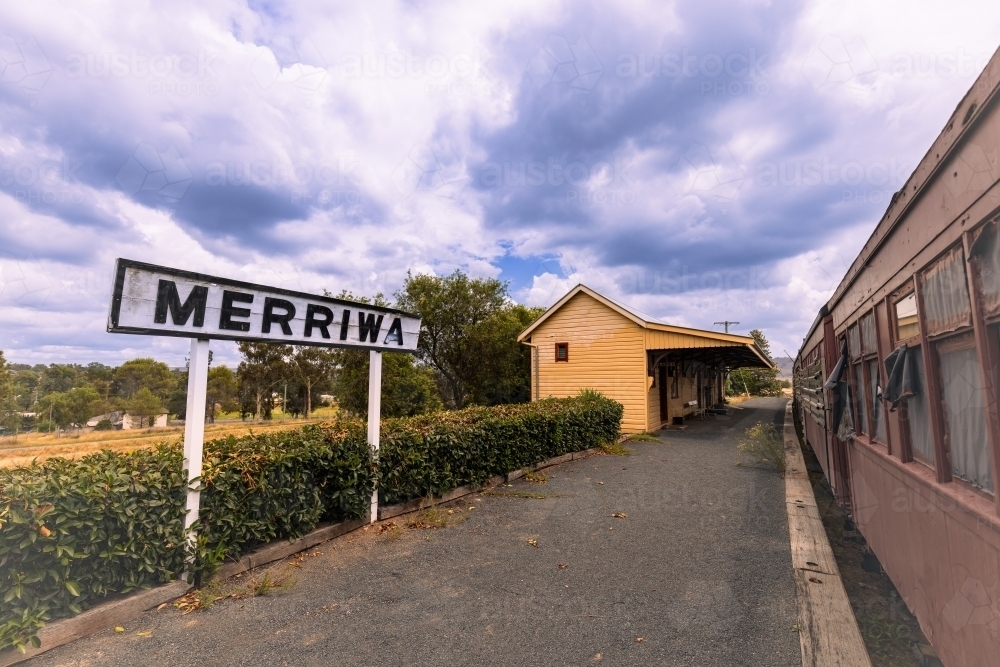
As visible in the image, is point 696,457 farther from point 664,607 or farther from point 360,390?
point 360,390

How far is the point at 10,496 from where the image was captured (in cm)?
316

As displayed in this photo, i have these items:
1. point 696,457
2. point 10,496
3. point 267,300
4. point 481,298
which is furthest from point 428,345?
point 10,496

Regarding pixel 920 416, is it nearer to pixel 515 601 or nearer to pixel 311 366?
pixel 515 601

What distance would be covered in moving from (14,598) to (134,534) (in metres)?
0.71

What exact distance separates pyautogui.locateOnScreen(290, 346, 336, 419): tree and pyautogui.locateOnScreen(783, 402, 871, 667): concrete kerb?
40502 millimetres

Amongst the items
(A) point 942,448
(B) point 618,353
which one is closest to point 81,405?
(B) point 618,353

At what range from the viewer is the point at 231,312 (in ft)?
15.3

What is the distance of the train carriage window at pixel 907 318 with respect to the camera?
3.01 m

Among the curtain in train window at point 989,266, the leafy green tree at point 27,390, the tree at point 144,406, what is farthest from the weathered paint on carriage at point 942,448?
the leafy green tree at point 27,390

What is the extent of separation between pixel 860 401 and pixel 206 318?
655cm

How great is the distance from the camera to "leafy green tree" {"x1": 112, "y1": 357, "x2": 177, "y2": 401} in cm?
6944

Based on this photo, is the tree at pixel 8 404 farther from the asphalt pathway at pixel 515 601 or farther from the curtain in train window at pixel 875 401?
the curtain in train window at pixel 875 401

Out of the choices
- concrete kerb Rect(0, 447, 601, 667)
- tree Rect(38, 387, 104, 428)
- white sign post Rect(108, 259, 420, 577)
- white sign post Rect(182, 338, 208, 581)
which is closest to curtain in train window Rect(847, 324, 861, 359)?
white sign post Rect(108, 259, 420, 577)

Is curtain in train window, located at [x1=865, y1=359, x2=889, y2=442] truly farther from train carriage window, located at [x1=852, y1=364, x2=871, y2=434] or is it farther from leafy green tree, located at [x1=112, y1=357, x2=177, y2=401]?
leafy green tree, located at [x1=112, y1=357, x2=177, y2=401]
